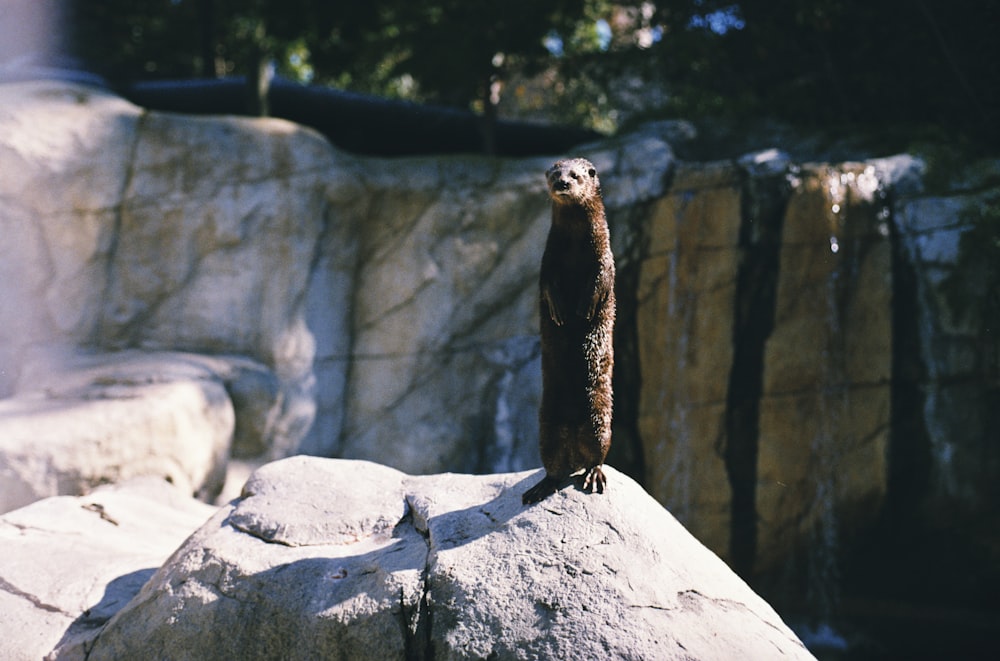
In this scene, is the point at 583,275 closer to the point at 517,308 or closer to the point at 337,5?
the point at 517,308

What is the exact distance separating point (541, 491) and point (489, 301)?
439 centimetres

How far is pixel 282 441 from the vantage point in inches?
299

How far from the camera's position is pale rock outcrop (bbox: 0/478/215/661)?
13.4 ft

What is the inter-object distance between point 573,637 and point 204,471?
409 centimetres

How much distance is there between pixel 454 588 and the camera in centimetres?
351

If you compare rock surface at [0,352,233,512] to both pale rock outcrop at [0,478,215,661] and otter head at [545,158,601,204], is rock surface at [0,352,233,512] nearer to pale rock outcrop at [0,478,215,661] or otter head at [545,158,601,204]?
pale rock outcrop at [0,478,215,661]

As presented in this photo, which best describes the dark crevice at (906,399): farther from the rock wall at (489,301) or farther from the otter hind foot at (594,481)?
the otter hind foot at (594,481)

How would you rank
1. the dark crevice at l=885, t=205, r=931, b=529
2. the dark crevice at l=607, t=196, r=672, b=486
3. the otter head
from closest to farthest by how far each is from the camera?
the otter head
the dark crevice at l=885, t=205, r=931, b=529
the dark crevice at l=607, t=196, r=672, b=486

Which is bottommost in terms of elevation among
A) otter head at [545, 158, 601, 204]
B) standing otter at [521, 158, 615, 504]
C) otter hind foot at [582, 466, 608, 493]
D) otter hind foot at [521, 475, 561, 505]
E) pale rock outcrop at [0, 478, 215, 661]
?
pale rock outcrop at [0, 478, 215, 661]

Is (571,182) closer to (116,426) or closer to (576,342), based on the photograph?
(576,342)

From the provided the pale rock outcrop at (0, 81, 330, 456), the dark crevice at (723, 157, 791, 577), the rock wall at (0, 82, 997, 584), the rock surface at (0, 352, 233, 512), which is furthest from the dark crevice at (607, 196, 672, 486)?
the rock surface at (0, 352, 233, 512)

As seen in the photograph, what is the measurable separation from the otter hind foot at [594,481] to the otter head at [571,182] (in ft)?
3.50

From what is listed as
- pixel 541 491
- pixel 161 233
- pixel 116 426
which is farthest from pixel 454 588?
pixel 161 233

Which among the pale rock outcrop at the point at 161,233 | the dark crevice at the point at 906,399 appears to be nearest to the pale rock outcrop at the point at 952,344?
the dark crevice at the point at 906,399
